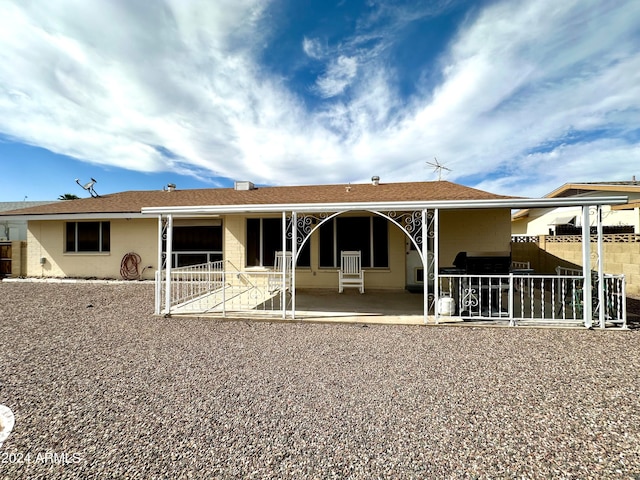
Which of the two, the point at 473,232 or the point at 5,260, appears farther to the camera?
the point at 5,260

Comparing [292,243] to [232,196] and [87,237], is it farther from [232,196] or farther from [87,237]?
[87,237]

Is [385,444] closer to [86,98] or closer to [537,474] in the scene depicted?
[537,474]

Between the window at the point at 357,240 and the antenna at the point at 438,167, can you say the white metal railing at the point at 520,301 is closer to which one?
the window at the point at 357,240

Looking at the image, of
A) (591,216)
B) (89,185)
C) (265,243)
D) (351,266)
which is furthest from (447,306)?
(89,185)

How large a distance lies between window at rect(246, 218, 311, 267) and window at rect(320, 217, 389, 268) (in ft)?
2.29

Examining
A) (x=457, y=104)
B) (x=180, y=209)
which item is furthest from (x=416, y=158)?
(x=180, y=209)

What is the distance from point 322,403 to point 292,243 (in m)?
3.40

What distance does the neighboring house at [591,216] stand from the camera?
36.2ft

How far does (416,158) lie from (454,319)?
1153cm

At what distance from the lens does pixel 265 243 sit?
9.36 meters

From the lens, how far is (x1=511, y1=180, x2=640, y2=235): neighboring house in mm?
11039

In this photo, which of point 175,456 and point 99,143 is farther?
point 99,143

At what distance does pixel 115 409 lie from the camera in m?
2.66

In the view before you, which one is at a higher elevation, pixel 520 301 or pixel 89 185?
pixel 89 185
